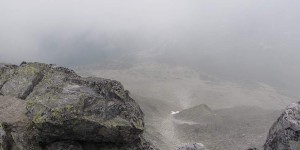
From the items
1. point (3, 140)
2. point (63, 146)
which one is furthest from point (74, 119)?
point (3, 140)

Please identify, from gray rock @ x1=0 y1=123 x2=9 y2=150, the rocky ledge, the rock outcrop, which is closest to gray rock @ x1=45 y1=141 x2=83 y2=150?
the rocky ledge

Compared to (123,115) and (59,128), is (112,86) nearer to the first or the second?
(123,115)

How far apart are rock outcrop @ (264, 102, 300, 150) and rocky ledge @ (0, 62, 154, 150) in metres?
7.29

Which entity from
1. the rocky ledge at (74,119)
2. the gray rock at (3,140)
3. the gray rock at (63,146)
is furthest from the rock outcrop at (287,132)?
the gray rock at (3,140)

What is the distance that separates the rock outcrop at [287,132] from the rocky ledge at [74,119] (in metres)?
7.29

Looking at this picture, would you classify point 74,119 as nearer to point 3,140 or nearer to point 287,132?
point 3,140

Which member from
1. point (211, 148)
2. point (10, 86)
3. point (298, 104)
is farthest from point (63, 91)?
point (211, 148)

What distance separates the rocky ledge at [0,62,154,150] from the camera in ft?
73.5

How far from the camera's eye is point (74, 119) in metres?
22.5

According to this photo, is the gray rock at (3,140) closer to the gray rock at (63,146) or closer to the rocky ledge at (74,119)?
the rocky ledge at (74,119)

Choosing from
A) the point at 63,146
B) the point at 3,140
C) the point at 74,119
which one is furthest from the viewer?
the point at 63,146

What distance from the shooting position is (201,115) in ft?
314

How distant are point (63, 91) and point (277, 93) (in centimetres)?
17850

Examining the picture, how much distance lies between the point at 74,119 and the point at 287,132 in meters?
11.2
